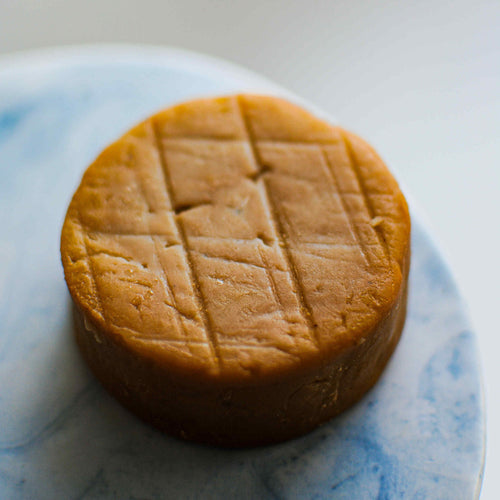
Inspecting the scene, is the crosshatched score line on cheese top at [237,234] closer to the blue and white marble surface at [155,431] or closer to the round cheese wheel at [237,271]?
the round cheese wheel at [237,271]

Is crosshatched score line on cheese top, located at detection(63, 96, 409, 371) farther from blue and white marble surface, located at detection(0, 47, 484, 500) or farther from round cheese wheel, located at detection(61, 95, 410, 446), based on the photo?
blue and white marble surface, located at detection(0, 47, 484, 500)

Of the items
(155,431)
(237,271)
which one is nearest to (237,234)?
(237,271)

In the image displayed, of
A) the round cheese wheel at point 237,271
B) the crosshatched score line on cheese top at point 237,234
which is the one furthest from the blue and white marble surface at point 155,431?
the crosshatched score line on cheese top at point 237,234

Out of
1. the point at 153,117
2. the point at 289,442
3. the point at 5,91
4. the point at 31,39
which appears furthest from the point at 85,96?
the point at 289,442

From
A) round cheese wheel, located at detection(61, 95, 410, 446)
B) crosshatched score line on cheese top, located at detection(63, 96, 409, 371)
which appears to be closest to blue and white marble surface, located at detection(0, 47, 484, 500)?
round cheese wheel, located at detection(61, 95, 410, 446)

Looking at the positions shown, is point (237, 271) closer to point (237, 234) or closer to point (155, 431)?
point (237, 234)

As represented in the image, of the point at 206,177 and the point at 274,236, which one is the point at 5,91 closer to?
the point at 206,177

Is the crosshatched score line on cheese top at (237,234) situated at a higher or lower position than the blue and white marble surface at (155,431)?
higher
